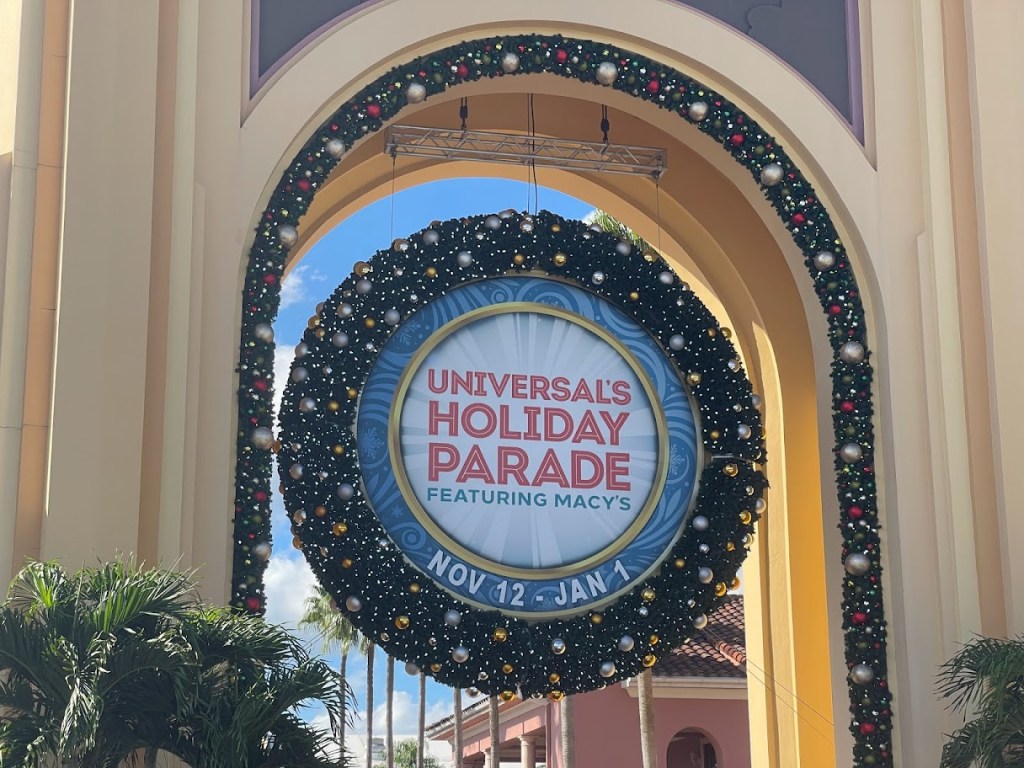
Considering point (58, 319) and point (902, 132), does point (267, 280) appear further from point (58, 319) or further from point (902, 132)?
point (902, 132)

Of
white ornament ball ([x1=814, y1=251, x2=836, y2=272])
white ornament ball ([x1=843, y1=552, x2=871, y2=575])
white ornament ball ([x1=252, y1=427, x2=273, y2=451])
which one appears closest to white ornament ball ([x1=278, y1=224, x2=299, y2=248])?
white ornament ball ([x1=252, y1=427, x2=273, y2=451])

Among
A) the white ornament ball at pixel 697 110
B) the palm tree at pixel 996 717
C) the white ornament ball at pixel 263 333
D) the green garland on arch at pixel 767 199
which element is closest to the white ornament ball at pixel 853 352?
the green garland on arch at pixel 767 199

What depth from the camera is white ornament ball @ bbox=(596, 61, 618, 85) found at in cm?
1232

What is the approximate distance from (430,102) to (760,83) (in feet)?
8.17

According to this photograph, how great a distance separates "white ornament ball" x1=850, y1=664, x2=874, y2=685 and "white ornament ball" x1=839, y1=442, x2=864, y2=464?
4.83 feet

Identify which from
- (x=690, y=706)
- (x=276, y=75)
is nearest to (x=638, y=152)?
(x=276, y=75)

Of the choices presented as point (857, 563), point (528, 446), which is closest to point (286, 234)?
point (528, 446)

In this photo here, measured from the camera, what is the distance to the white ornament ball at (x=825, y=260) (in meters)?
12.4

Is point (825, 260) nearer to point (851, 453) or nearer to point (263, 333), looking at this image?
point (851, 453)

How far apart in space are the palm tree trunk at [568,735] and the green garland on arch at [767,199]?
11.3m

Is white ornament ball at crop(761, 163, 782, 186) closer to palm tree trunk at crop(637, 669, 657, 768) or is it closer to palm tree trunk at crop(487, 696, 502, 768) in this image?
palm tree trunk at crop(637, 669, 657, 768)

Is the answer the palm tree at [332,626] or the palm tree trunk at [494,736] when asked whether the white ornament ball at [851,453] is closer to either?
the palm tree trunk at [494,736]

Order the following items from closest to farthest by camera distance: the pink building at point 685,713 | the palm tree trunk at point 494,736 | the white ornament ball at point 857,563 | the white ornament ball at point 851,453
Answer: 1. the white ornament ball at point 857,563
2. the white ornament ball at point 851,453
3. the pink building at point 685,713
4. the palm tree trunk at point 494,736

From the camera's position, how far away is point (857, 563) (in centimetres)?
1182
